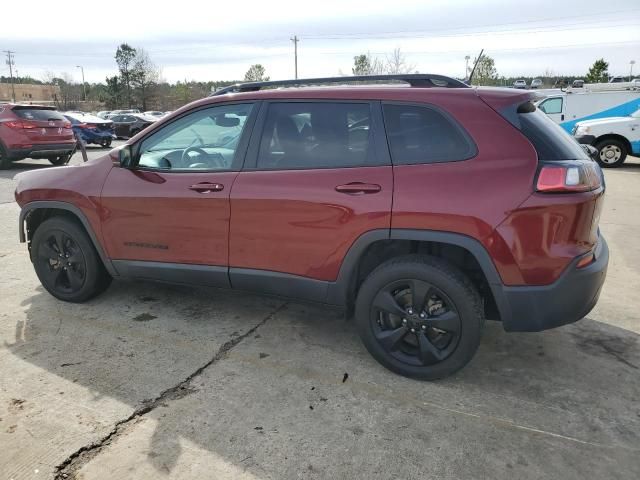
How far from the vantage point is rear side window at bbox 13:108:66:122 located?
12445 millimetres

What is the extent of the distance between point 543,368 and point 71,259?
369 centimetres

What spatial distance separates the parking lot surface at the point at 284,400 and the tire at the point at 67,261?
0.55 feet

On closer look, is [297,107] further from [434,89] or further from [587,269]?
[587,269]

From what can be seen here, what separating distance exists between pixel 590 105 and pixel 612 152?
4.41 metres

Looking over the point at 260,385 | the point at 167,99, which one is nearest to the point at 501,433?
the point at 260,385

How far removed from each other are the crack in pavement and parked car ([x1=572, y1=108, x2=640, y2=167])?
40.5 ft

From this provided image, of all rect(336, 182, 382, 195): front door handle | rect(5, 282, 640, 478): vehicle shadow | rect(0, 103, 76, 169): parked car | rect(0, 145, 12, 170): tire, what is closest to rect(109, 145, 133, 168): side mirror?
rect(5, 282, 640, 478): vehicle shadow

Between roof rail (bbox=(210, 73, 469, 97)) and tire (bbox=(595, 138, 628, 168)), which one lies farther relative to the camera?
tire (bbox=(595, 138, 628, 168))

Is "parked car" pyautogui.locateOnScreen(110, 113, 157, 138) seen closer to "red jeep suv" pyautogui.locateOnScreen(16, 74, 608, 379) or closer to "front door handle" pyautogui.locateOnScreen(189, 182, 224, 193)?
"red jeep suv" pyautogui.locateOnScreen(16, 74, 608, 379)

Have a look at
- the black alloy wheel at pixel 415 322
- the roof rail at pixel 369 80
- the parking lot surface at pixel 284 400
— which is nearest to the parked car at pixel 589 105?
the roof rail at pixel 369 80

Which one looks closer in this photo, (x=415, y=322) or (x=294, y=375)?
(x=415, y=322)

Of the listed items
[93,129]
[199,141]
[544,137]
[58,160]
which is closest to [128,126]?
[93,129]

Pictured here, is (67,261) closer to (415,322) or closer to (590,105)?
(415,322)

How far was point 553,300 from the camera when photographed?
2709mm
